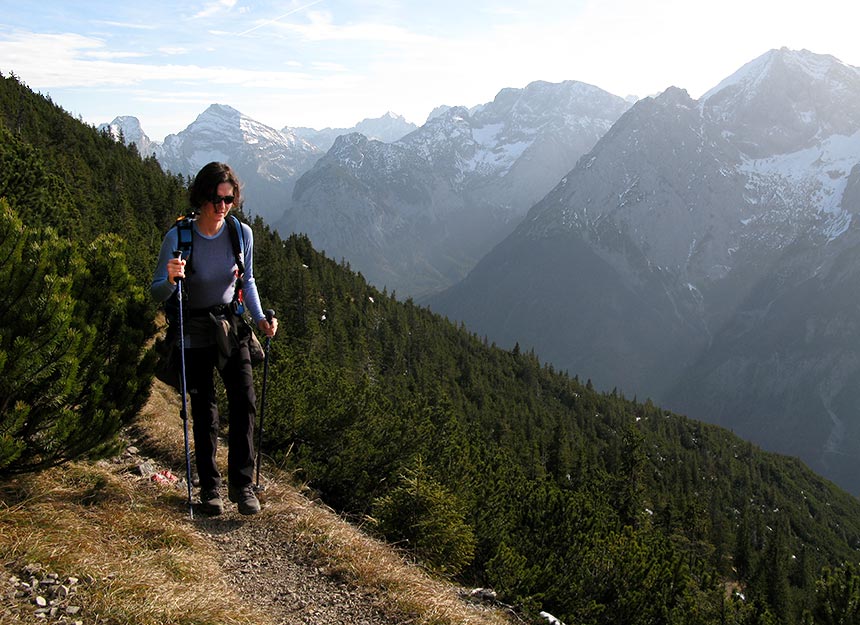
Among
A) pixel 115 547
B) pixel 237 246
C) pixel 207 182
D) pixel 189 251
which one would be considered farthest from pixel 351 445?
pixel 207 182

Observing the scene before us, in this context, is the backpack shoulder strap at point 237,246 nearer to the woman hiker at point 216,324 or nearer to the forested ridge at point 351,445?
the woman hiker at point 216,324

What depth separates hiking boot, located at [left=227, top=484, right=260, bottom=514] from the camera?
6.30m

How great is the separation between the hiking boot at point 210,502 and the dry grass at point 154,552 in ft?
0.74

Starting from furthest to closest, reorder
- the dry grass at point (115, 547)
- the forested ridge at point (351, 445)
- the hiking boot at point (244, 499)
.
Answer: the hiking boot at point (244, 499)
the forested ridge at point (351, 445)
the dry grass at point (115, 547)

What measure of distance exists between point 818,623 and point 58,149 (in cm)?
7371

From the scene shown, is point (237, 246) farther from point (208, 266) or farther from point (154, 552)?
point (154, 552)

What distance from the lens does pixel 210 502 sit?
6215mm

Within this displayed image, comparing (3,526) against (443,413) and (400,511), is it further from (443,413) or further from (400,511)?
(443,413)

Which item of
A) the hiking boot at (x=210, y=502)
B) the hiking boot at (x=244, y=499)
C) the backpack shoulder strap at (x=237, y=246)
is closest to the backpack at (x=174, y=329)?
the backpack shoulder strap at (x=237, y=246)

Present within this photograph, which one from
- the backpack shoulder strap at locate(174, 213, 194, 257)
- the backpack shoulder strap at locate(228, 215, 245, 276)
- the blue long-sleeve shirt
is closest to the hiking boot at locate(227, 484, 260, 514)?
the blue long-sleeve shirt

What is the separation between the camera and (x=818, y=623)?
15281 millimetres

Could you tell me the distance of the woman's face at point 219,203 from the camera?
19.7ft

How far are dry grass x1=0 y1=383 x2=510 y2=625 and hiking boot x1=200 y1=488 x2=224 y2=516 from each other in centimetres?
22

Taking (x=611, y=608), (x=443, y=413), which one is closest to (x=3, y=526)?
(x=611, y=608)
